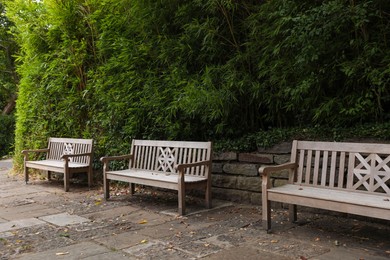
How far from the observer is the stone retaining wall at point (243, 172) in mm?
5012

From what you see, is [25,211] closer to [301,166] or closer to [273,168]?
[273,168]

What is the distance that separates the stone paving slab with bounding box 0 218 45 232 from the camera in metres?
4.46

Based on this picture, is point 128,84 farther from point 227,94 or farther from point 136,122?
point 227,94

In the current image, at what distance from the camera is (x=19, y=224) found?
4.64 metres

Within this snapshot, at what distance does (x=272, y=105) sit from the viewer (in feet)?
16.8

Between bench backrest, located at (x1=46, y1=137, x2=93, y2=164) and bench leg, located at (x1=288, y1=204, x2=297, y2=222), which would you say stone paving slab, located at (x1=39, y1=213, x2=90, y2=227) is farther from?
bench leg, located at (x1=288, y1=204, x2=297, y2=222)

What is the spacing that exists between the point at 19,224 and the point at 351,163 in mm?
3829

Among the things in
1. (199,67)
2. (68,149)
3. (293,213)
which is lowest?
(293,213)

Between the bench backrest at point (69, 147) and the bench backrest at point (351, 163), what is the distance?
414 centimetres

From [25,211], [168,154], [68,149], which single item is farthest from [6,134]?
[168,154]

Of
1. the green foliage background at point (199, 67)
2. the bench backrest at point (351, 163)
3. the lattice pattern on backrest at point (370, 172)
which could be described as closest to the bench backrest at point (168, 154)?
the green foliage background at point (199, 67)

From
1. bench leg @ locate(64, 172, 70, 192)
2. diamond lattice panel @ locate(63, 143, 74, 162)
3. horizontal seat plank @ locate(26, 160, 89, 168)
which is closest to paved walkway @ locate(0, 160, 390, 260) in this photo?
bench leg @ locate(64, 172, 70, 192)

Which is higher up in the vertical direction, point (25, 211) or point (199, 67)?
point (199, 67)

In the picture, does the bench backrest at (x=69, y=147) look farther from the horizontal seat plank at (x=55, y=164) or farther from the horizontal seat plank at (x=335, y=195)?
the horizontal seat plank at (x=335, y=195)
